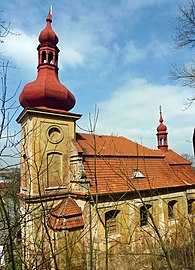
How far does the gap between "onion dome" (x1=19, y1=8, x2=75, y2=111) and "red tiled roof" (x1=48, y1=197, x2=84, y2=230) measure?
626 centimetres

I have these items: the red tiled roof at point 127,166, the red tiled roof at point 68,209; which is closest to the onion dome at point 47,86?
the red tiled roof at point 127,166

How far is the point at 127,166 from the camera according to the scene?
14547mm

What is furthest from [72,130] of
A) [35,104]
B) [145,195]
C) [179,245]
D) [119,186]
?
[179,245]

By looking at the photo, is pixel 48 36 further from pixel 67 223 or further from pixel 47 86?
pixel 67 223

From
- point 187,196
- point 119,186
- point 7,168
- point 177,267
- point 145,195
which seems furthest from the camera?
point 187,196

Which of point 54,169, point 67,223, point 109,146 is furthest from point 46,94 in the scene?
point 67,223

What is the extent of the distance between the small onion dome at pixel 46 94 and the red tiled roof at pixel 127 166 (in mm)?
3030

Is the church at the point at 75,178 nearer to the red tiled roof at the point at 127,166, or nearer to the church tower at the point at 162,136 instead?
the red tiled roof at the point at 127,166

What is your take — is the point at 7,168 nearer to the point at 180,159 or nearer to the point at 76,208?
the point at 76,208

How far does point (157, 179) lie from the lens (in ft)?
49.0

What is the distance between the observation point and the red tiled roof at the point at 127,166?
12.7 metres

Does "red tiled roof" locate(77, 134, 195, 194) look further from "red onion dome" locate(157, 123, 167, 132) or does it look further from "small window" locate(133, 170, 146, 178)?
"red onion dome" locate(157, 123, 167, 132)

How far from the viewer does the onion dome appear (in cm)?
1330

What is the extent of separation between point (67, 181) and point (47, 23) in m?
12.0
